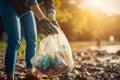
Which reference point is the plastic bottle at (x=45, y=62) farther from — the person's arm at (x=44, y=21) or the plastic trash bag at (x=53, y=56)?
the person's arm at (x=44, y=21)

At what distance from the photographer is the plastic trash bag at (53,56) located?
11.9 ft

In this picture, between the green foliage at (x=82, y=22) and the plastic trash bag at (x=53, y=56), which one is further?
the green foliage at (x=82, y=22)

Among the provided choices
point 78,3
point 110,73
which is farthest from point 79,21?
point 110,73

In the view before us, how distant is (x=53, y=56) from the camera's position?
3652mm

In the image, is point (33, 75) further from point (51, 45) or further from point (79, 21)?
point (79, 21)

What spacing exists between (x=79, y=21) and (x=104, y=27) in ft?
171

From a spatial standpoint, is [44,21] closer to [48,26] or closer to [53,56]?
[48,26]

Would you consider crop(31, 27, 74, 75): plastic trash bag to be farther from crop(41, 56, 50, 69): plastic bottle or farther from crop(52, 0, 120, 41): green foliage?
crop(52, 0, 120, 41): green foliage

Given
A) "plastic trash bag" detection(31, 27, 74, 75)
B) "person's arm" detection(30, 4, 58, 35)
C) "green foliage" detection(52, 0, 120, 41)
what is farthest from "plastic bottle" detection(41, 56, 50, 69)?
"green foliage" detection(52, 0, 120, 41)

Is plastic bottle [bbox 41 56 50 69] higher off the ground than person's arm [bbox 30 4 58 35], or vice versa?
person's arm [bbox 30 4 58 35]

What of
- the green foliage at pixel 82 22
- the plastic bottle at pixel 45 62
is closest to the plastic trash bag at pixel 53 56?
the plastic bottle at pixel 45 62

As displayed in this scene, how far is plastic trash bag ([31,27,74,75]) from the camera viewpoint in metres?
3.64

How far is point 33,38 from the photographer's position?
4.09m

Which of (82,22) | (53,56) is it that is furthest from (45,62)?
(82,22)
